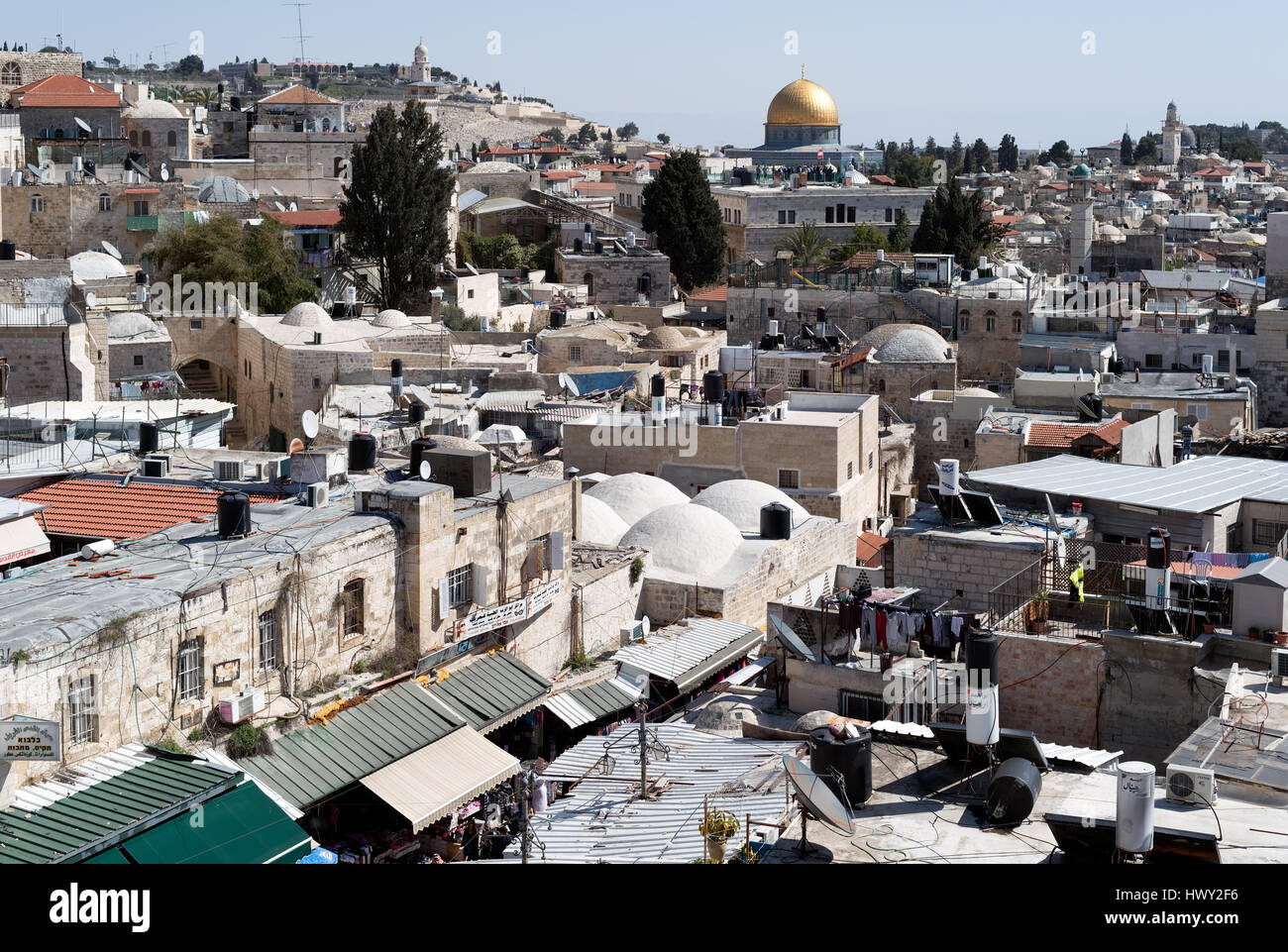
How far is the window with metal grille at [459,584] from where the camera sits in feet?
49.8

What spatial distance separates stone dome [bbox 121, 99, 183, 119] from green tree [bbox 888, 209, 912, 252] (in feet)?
89.3

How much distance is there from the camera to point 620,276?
48.6m

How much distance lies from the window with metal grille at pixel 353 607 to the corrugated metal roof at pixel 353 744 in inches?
24.8

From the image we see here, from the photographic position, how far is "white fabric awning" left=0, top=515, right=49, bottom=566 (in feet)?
52.0

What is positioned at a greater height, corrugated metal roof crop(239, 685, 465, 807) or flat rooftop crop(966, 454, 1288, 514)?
flat rooftop crop(966, 454, 1288, 514)

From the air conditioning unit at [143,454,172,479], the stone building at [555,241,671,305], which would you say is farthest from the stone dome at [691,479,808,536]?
the stone building at [555,241,671,305]

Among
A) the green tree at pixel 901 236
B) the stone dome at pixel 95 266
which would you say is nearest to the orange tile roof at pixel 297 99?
the green tree at pixel 901 236

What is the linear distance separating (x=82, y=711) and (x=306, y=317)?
2307 centimetres

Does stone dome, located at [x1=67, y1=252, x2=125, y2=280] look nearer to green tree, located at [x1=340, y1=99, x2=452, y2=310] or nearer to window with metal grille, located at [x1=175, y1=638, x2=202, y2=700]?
green tree, located at [x1=340, y1=99, x2=452, y2=310]

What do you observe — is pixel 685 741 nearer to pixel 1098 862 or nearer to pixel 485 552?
pixel 485 552

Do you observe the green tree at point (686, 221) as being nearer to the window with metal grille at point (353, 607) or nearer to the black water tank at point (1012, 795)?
the window with metal grille at point (353, 607)

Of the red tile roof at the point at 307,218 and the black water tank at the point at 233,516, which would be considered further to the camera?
the red tile roof at the point at 307,218

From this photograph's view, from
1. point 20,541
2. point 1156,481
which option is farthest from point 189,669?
point 1156,481
